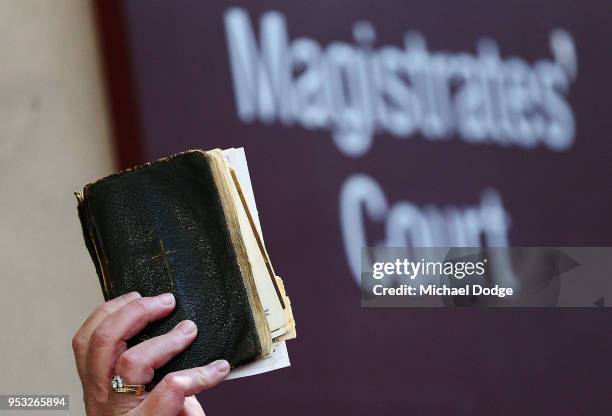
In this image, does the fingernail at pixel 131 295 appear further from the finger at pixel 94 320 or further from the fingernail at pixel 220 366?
the fingernail at pixel 220 366

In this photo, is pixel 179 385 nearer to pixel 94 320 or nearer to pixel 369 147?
pixel 94 320

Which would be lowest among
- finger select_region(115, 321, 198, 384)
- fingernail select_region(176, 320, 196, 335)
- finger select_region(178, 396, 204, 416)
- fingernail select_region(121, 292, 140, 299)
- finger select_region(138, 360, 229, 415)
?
finger select_region(178, 396, 204, 416)

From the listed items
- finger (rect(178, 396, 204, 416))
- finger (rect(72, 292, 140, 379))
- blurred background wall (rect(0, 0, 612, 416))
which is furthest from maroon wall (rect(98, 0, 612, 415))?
finger (rect(72, 292, 140, 379))

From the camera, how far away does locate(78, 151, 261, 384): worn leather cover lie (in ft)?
2.70

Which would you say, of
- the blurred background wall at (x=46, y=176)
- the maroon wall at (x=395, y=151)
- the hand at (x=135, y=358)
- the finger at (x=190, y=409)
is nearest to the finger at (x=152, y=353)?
the hand at (x=135, y=358)

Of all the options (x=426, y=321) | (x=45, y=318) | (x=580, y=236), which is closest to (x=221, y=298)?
(x=45, y=318)

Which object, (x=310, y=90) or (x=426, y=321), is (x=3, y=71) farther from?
(x=426, y=321)

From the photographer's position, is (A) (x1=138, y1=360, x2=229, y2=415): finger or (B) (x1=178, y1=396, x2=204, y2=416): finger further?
(B) (x1=178, y1=396, x2=204, y2=416): finger

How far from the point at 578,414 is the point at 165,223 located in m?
1.86

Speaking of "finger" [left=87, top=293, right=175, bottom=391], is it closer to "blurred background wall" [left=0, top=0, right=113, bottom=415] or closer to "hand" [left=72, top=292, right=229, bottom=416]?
"hand" [left=72, top=292, right=229, bottom=416]

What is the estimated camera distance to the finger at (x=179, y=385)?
2.59 ft

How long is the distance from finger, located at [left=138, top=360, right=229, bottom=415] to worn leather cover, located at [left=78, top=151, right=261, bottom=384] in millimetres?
23

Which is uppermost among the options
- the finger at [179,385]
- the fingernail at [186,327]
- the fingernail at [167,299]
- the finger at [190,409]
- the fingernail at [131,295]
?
the fingernail at [131,295]

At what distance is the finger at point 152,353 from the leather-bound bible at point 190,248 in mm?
15
